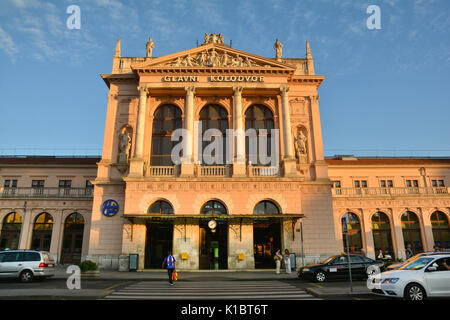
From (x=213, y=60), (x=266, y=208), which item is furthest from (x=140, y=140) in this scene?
(x=266, y=208)

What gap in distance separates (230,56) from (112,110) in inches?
518

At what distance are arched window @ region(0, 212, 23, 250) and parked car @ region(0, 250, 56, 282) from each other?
848 inches

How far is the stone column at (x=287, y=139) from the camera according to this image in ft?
94.5

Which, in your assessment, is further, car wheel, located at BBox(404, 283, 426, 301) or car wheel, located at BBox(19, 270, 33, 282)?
car wheel, located at BBox(19, 270, 33, 282)

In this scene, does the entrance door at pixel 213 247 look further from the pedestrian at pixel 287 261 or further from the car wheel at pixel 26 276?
the car wheel at pixel 26 276

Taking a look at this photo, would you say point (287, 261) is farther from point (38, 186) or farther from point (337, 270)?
point (38, 186)

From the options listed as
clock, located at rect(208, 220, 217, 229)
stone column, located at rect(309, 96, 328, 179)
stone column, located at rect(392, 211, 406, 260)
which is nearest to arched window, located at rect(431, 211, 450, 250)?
stone column, located at rect(392, 211, 406, 260)

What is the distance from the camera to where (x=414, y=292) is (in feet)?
38.0

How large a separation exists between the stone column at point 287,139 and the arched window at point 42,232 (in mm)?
28590

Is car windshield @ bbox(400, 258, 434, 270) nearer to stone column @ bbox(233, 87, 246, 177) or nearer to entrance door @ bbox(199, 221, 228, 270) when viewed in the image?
entrance door @ bbox(199, 221, 228, 270)

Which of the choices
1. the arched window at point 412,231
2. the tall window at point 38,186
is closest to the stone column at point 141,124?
the tall window at point 38,186

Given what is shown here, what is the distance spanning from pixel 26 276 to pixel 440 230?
145ft

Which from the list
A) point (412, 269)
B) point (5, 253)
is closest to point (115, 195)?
point (5, 253)

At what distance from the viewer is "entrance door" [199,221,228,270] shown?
27.4m
